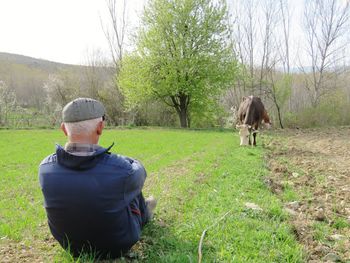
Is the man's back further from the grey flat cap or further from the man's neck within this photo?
the grey flat cap

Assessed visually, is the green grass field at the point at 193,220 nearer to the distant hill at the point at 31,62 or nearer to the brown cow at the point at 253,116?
the brown cow at the point at 253,116

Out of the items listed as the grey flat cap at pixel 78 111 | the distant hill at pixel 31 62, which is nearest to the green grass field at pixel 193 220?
the grey flat cap at pixel 78 111

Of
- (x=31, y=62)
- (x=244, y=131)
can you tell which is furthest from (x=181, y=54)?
(x=31, y=62)

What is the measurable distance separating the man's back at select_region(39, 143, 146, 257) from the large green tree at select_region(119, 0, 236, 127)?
2187 cm

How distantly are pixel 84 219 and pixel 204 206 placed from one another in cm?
254

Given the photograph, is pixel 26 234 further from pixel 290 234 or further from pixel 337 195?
pixel 337 195

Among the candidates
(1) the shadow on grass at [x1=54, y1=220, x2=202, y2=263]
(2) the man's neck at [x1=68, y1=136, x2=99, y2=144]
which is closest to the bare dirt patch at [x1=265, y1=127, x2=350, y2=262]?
(1) the shadow on grass at [x1=54, y1=220, x2=202, y2=263]

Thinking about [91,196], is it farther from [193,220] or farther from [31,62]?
[31,62]

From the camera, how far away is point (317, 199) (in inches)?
212

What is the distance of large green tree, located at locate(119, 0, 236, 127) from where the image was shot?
2470 centimetres

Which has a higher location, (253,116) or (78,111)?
(78,111)

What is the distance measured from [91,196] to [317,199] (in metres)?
4.28

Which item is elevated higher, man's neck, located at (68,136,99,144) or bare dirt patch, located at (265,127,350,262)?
man's neck, located at (68,136,99,144)

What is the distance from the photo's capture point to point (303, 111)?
25.9 m
